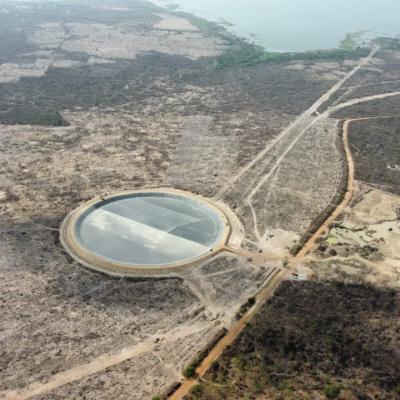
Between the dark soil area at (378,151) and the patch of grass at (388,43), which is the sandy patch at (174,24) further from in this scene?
the dark soil area at (378,151)

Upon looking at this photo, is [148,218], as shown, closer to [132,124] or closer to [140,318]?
[140,318]

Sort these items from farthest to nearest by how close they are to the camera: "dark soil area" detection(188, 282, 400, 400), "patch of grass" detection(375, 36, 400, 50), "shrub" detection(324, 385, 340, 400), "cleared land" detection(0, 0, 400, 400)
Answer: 1. "patch of grass" detection(375, 36, 400, 50)
2. "cleared land" detection(0, 0, 400, 400)
3. "dark soil area" detection(188, 282, 400, 400)
4. "shrub" detection(324, 385, 340, 400)

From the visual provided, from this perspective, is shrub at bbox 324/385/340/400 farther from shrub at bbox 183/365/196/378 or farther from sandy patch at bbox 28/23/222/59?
sandy patch at bbox 28/23/222/59

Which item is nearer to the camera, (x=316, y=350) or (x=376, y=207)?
(x=316, y=350)

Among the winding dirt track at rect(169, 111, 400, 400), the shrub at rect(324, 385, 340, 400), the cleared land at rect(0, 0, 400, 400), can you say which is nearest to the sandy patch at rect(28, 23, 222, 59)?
the cleared land at rect(0, 0, 400, 400)

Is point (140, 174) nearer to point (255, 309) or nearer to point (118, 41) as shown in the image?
point (255, 309)

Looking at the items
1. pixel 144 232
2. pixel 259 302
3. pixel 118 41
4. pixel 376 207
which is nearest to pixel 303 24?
pixel 118 41
